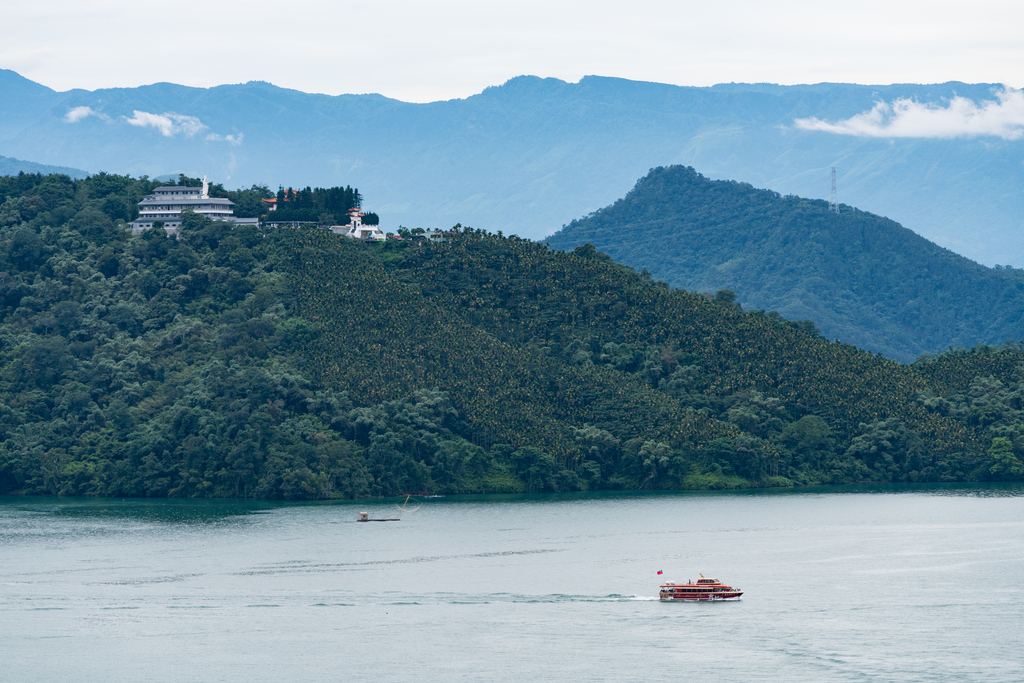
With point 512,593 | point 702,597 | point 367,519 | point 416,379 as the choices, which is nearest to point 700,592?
point 702,597

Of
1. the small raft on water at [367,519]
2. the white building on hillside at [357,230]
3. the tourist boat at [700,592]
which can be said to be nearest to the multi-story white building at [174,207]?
the white building on hillside at [357,230]

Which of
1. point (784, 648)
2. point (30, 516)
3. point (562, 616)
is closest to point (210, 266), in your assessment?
point (30, 516)

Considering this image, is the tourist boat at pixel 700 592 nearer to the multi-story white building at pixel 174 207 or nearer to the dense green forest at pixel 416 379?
the dense green forest at pixel 416 379

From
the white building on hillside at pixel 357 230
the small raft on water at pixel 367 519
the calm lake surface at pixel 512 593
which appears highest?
the white building on hillside at pixel 357 230

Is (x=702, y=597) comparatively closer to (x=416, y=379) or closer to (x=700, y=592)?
(x=700, y=592)

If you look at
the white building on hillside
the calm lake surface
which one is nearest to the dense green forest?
the white building on hillside

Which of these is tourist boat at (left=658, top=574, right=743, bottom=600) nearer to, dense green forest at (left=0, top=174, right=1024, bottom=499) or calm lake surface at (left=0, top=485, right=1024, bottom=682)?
calm lake surface at (left=0, top=485, right=1024, bottom=682)
